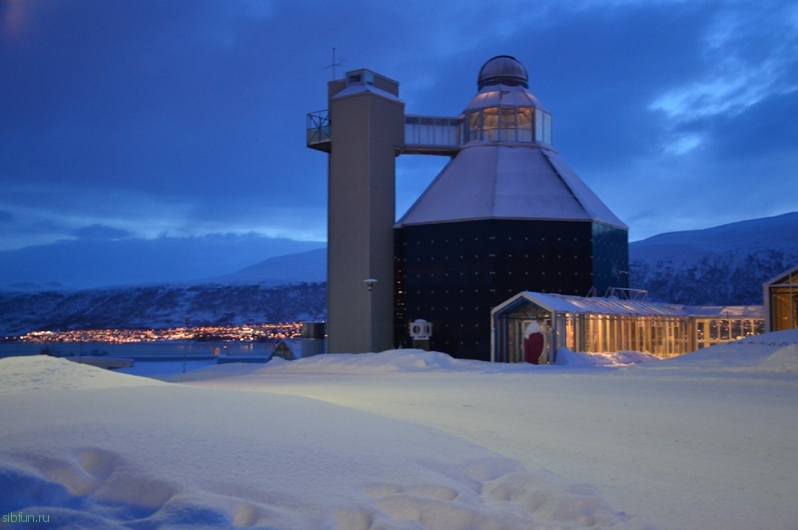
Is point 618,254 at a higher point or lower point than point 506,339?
higher

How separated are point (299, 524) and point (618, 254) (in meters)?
36.5

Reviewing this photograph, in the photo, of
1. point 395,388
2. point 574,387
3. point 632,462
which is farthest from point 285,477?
point 574,387

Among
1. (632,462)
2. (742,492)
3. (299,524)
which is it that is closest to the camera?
(299,524)

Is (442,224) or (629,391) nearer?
(629,391)

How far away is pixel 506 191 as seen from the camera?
38.3 m

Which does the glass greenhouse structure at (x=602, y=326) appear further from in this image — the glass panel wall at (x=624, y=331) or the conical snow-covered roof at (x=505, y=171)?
the conical snow-covered roof at (x=505, y=171)

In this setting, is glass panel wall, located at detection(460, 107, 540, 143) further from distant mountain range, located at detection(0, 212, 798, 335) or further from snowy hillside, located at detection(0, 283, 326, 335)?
snowy hillside, located at detection(0, 283, 326, 335)

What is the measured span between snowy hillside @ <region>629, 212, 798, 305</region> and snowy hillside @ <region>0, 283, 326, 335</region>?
2628 inches

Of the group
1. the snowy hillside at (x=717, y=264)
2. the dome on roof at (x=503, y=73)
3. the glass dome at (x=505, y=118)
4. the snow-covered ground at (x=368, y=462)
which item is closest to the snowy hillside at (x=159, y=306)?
the snowy hillside at (x=717, y=264)

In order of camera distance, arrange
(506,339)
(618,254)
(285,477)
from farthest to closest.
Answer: (618,254) < (506,339) < (285,477)

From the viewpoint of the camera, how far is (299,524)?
5.86 meters

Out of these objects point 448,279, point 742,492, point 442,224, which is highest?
point 442,224

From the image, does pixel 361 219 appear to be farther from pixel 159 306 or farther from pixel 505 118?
pixel 159 306

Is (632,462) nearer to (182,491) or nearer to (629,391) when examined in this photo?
(182,491)
